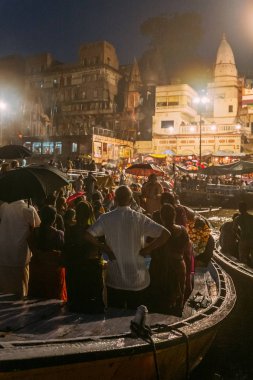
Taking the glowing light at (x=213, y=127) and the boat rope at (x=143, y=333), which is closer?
the boat rope at (x=143, y=333)

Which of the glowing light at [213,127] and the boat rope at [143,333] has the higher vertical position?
the glowing light at [213,127]

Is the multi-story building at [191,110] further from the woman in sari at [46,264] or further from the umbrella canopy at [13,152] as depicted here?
the woman in sari at [46,264]

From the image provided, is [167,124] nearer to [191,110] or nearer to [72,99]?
[191,110]

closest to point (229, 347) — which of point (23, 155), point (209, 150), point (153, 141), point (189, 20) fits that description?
point (23, 155)

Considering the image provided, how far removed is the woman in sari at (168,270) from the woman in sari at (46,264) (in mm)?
1391

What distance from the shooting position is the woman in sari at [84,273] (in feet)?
15.5

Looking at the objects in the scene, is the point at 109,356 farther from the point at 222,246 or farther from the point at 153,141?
the point at 153,141

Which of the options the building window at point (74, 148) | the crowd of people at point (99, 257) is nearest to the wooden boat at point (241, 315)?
the crowd of people at point (99, 257)

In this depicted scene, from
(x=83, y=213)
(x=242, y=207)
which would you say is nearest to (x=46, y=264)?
(x=83, y=213)

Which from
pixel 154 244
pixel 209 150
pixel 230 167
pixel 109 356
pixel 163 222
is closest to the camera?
pixel 109 356

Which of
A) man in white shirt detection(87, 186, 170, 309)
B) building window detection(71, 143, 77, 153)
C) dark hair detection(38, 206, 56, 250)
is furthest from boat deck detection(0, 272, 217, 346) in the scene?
building window detection(71, 143, 77, 153)

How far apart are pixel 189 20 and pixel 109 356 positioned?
75.1 meters

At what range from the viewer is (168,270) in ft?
17.1

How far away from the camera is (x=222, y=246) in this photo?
1162 cm
